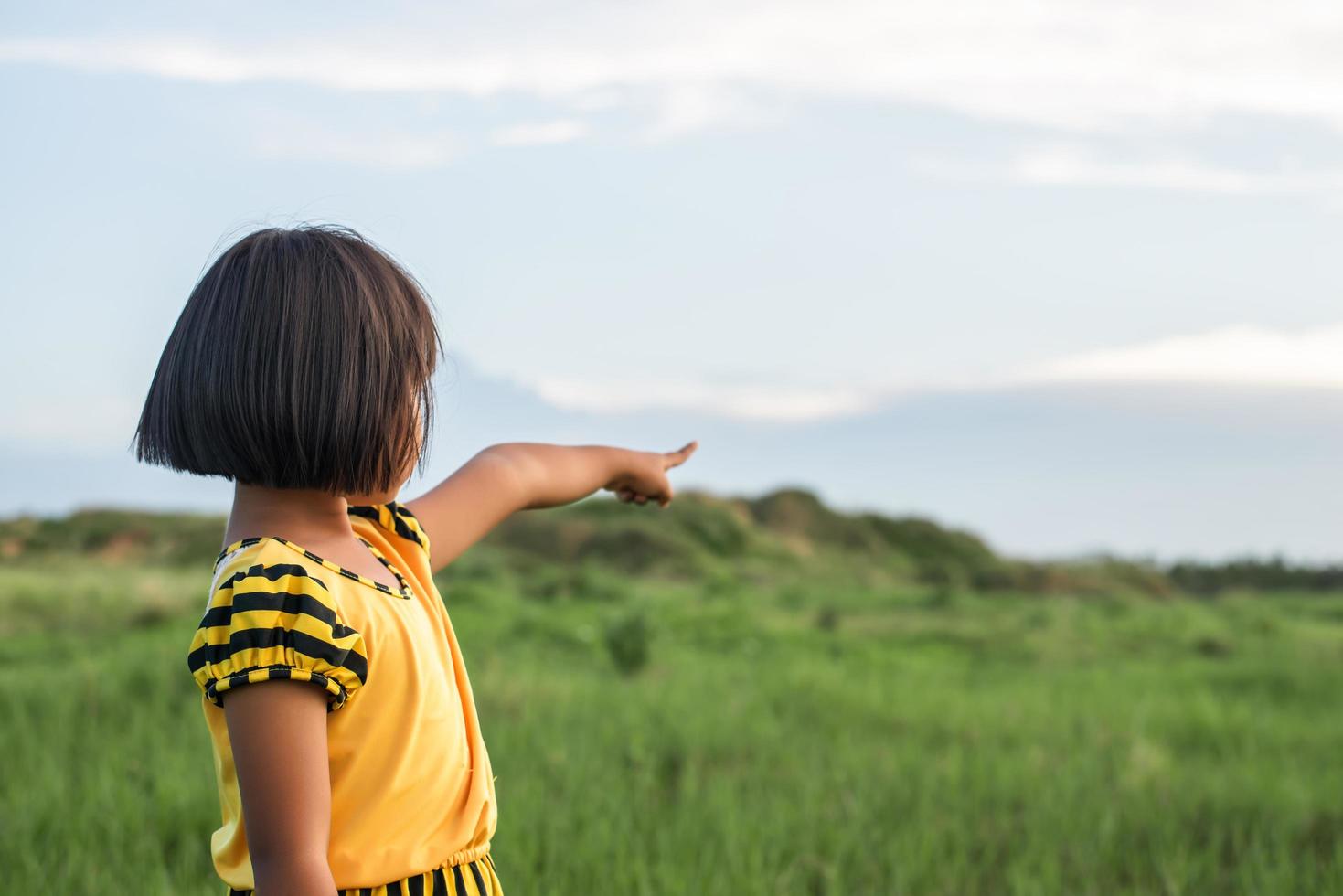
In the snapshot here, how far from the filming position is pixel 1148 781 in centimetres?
426

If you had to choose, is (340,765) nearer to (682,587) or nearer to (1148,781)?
(1148,781)

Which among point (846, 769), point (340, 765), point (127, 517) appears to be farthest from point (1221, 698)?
point (127, 517)

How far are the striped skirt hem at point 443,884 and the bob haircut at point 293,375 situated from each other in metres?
0.50

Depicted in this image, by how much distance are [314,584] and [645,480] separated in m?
0.96

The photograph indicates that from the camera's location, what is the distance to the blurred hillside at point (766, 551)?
12930 mm

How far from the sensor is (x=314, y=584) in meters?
1.26

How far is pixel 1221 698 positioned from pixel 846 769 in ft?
10.6

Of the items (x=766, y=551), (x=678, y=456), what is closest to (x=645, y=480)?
(x=678, y=456)

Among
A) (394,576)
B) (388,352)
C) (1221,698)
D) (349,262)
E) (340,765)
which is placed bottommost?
(1221,698)

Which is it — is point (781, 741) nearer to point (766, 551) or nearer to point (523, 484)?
point (523, 484)

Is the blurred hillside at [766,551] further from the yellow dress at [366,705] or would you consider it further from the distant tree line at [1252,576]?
the yellow dress at [366,705]

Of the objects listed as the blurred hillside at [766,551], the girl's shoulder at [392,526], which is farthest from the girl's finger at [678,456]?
the blurred hillside at [766,551]

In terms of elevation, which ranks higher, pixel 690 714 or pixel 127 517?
pixel 127 517

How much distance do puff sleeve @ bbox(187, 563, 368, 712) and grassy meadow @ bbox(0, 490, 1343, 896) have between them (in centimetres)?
187
